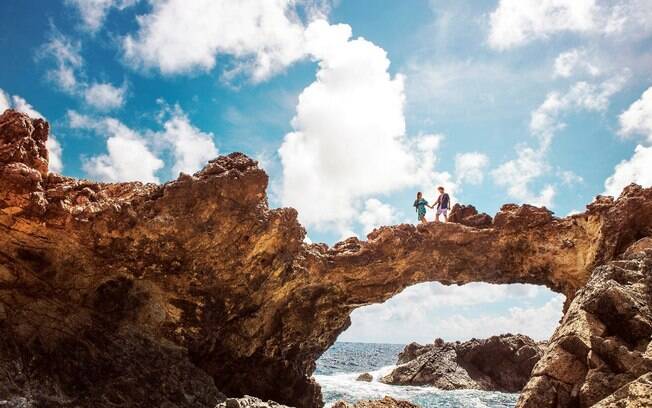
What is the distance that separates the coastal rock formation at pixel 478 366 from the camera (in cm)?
3703

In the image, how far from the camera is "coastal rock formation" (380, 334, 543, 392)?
3703cm

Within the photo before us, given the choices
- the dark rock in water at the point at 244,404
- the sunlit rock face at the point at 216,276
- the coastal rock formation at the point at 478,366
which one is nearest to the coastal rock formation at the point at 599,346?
the sunlit rock face at the point at 216,276

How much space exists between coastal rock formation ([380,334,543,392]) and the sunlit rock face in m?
20.2

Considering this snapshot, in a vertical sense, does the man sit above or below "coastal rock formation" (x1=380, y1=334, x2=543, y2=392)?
above

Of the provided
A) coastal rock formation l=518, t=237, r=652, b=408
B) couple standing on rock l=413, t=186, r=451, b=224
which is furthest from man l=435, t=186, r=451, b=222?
coastal rock formation l=518, t=237, r=652, b=408

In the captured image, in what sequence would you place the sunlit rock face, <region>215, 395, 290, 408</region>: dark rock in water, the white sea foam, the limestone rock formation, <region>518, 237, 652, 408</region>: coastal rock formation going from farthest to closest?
the white sea foam
the limestone rock formation
the sunlit rock face
<region>215, 395, 290, 408</region>: dark rock in water
<region>518, 237, 652, 408</region>: coastal rock formation

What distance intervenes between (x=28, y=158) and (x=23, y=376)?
7.31 m

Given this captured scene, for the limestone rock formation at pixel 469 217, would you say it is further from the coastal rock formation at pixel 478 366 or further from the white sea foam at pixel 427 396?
the coastal rock formation at pixel 478 366

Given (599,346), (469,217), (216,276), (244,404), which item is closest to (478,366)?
(469,217)

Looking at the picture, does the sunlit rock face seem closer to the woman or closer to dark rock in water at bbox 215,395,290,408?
the woman

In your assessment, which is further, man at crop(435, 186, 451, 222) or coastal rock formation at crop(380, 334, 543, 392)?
coastal rock formation at crop(380, 334, 543, 392)

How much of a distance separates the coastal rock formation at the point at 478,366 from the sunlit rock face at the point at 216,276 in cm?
2019

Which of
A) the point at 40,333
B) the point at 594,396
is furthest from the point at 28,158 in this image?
the point at 594,396

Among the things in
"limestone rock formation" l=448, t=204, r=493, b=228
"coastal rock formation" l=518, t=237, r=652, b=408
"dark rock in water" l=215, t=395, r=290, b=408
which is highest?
"limestone rock formation" l=448, t=204, r=493, b=228
